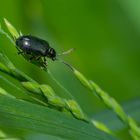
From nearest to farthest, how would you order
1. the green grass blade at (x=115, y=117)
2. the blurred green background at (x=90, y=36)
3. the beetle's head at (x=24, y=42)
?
the beetle's head at (x=24, y=42)
the green grass blade at (x=115, y=117)
the blurred green background at (x=90, y=36)

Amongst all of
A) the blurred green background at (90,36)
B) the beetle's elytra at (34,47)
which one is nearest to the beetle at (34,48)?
the beetle's elytra at (34,47)

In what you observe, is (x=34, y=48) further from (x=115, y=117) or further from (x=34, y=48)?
(x=115, y=117)

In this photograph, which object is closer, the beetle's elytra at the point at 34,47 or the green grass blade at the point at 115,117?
the beetle's elytra at the point at 34,47

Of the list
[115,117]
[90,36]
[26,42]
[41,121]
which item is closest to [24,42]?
[26,42]

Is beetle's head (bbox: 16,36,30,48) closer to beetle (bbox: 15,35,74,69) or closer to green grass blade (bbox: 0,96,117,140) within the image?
beetle (bbox: 15,35,74,69)

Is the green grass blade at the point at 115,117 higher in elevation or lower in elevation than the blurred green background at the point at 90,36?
lower

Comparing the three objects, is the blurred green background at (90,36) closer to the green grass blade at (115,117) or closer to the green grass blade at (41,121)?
the green grass blade at (115,117)

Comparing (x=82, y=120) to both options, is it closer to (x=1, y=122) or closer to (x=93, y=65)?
(x=1, y=122)
